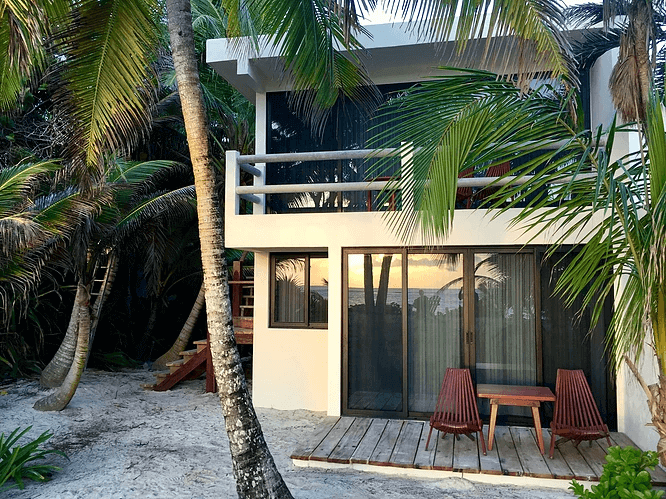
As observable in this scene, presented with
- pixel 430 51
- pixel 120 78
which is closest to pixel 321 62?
pixel 120 78

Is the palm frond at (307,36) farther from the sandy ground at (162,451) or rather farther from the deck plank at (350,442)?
the sandy ground at (162,451)

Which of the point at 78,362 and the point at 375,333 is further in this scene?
the point at 78,362

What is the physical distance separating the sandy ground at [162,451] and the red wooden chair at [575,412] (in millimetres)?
643

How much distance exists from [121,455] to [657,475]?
5519mm

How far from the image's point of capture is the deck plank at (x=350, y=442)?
18.7 ft

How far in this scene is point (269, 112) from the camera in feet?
29.7

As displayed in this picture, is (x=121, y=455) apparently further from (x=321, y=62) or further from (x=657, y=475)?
(x=657, y=475)

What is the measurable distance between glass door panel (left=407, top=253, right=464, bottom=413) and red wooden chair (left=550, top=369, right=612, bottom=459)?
1305 millimetres

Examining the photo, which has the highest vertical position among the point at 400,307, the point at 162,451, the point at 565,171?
the point at 565,171

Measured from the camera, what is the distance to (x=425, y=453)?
5.86m

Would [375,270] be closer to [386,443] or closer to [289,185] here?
[289,185]

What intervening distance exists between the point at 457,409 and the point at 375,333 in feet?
5.15

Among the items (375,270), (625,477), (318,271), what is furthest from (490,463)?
(318,271)

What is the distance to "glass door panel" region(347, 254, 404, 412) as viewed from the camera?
723cm
